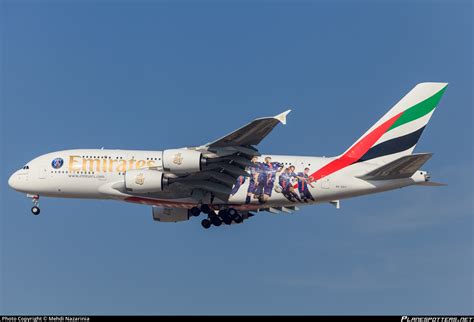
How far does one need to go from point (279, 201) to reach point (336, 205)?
3862 millimetres

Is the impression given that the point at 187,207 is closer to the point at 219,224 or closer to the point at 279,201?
the point at 219,224

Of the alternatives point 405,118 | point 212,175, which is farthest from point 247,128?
point 405,118

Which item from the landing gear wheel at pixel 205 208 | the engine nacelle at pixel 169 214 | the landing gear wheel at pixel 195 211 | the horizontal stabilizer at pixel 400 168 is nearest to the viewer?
the horizontal stabilizer at pixel 400 168

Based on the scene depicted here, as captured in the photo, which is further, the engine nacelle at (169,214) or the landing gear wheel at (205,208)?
the engine nacelle at (169,214)

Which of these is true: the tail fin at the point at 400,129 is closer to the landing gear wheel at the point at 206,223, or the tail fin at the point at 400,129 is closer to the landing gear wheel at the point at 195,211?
the landing gear wheel at the point at 206,223

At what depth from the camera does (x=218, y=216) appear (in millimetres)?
50344

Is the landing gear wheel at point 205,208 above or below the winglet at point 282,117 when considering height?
below

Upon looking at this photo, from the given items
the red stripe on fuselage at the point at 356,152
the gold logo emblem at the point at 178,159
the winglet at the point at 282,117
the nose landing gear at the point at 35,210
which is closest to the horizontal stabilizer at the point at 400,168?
the red stripe on fuselage at the point at 356,152

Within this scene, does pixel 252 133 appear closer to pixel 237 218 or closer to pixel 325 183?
pixel 325 183

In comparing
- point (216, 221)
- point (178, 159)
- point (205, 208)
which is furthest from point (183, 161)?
point (216, 221)

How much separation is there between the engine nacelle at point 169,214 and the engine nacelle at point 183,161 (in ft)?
24.9

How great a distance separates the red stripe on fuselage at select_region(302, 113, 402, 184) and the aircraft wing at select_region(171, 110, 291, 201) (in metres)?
4.26

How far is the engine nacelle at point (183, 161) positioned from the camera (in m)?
45.3

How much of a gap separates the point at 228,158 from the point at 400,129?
11.0 metres
